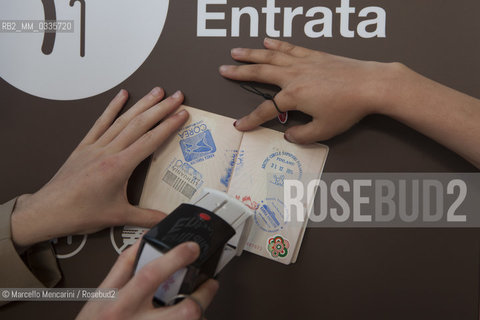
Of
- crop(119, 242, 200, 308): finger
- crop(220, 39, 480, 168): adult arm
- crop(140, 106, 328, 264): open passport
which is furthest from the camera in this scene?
crop(140, 106, 328, 264): open passport

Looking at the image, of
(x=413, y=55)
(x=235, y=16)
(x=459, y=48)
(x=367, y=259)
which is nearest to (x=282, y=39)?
(x=235, y=16)

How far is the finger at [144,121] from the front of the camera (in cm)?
93

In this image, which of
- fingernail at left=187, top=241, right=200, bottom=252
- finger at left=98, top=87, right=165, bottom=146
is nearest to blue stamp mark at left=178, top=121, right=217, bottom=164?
finger at left=98, top=87, right=165, bottom=146

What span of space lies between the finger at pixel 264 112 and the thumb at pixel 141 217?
31 centimetres

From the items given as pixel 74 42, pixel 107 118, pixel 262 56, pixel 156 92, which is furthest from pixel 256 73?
pixel 74 42

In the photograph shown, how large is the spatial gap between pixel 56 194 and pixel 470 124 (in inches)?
39.1

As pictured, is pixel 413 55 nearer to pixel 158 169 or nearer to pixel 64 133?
pixel 158 169

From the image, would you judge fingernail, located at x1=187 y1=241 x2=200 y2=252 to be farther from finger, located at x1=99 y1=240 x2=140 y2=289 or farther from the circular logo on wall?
the circular logo on wall

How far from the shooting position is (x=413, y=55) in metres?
0.94

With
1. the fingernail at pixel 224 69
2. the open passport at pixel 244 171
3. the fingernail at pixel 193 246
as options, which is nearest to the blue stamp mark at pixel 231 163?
the open passport at pixel 244 171

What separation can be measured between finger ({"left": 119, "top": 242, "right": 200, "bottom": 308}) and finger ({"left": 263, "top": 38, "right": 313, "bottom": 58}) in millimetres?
565

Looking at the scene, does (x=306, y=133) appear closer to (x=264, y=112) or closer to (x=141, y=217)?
(x=264, y=112)

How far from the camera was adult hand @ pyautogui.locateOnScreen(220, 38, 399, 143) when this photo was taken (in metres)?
0.85

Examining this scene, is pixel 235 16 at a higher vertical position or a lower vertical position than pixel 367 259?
higher
